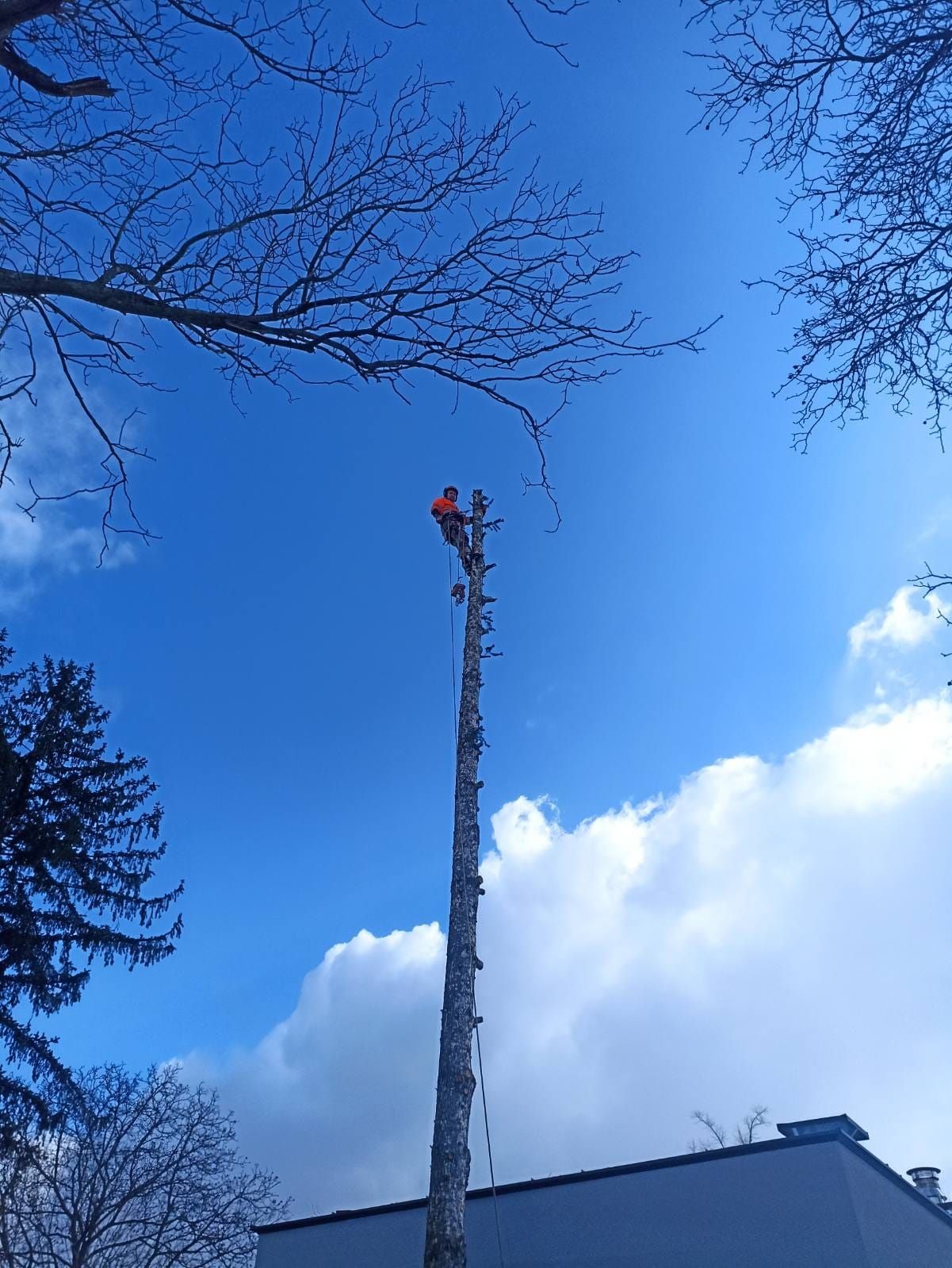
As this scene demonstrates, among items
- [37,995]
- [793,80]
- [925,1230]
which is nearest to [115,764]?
[37,995]

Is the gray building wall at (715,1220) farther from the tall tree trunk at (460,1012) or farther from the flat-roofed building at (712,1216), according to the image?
the tall tree trunk at (460,1012)

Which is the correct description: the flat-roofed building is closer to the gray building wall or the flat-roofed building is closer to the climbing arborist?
the gray building wall

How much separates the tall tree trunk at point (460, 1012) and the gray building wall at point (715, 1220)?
157 inches

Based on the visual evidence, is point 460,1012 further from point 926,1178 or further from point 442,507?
point 926,1178

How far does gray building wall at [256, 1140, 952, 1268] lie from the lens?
32.0ft

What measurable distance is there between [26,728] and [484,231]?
1376 cm

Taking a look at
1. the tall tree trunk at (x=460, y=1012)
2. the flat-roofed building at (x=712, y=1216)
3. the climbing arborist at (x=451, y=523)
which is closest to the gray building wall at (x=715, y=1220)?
→ the flat-roofed building at (x=712, y=1216)

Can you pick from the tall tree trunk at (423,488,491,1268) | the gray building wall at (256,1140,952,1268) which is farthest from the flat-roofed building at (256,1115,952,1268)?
the tall tree trunk at (423,488,491,1268)

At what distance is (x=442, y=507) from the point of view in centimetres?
1145

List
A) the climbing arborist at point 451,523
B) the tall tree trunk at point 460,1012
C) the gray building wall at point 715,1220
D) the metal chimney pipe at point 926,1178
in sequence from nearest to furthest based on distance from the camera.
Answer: the tall tree trunk at point 460,1012, the gray building wall at point 715,1220, the climbing arborist at point 451,523, the metal chimney pipe at point 926,1178

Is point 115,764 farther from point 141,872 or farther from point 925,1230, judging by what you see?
point 925,1230

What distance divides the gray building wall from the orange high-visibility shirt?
7525mm

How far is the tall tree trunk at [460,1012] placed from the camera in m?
6.84

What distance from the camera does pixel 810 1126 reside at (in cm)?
1212
